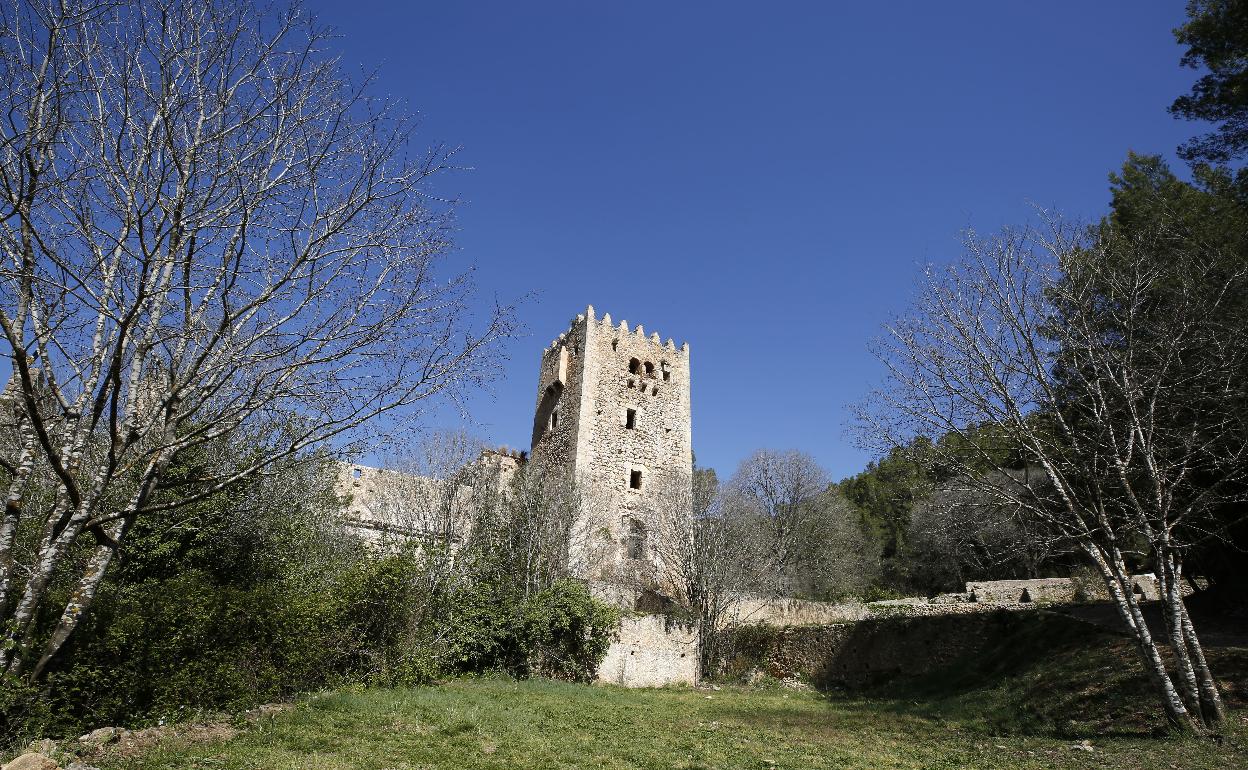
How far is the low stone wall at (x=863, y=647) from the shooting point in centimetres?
1535

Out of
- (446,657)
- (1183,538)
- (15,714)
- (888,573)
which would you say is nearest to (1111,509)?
(1183,538)

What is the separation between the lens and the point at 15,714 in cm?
537

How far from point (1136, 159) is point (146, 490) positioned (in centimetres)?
2029

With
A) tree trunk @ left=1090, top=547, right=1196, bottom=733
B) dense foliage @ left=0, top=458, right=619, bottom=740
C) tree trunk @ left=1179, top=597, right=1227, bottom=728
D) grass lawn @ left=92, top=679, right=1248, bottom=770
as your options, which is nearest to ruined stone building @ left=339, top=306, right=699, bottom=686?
dense foliage @ left=0, top=458, right=619, bottom=740

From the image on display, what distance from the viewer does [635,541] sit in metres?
23.0

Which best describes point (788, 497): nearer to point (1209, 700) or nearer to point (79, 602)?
point (1209, 700)

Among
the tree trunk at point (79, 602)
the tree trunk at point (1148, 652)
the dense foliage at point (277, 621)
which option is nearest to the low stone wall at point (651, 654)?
the dense foliage at point (277, 621)

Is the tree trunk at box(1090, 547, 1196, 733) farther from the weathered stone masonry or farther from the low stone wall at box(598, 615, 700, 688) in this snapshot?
the weathered stone masonry

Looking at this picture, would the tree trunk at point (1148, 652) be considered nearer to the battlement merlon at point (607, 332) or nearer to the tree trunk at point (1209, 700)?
the tree trunk at point (1209, 700)

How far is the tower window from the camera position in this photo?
22641mm

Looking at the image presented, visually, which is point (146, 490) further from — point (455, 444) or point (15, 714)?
point (455, 444)

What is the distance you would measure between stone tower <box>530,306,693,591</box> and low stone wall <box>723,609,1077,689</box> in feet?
13.4

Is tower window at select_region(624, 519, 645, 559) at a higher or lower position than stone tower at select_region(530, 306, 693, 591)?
lower

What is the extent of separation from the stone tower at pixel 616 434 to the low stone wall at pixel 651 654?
303cm
